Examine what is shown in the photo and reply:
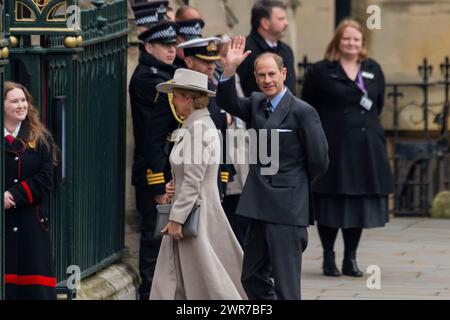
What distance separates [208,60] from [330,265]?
7.32 ft

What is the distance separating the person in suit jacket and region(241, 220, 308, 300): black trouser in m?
2.60

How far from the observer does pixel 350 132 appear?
13234mm

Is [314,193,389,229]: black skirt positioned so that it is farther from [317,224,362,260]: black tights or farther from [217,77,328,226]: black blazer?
[217,77,328,226]: black blazer

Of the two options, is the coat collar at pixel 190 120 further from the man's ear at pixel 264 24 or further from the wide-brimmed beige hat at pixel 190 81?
the man's ear at pixel 264 24

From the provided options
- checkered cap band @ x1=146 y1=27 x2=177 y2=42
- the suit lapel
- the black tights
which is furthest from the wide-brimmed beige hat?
the black tights

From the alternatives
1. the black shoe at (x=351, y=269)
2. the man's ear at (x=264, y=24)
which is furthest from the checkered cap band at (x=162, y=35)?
the black shoe at (x=351, y=269)

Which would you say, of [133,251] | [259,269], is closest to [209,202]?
[259,269]

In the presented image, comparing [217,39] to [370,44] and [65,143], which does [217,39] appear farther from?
[370,44]

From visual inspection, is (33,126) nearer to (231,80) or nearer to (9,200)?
(9,200)

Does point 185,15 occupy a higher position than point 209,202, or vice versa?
point 185,15

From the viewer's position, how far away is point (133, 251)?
12539 millimetres

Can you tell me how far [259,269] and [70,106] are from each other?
155 cm

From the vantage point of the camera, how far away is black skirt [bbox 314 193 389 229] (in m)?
13.1

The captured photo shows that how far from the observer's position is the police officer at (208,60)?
11.7 metres
